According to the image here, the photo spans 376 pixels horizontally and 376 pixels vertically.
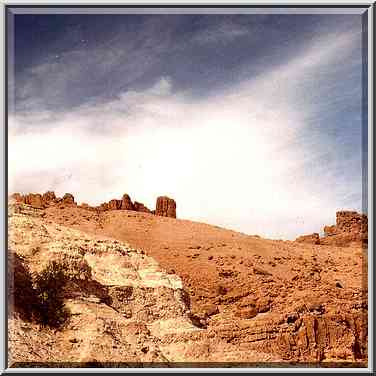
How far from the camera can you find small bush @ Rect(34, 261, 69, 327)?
14.7m

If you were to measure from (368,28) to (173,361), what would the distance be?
23.4 feet

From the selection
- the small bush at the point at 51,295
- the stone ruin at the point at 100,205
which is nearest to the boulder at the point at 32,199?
the stone ruin at the point at 100,205

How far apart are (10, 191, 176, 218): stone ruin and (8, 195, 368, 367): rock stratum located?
41cm

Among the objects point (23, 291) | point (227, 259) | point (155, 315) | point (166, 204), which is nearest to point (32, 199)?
point (166, 204)

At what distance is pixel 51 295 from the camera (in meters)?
15.2

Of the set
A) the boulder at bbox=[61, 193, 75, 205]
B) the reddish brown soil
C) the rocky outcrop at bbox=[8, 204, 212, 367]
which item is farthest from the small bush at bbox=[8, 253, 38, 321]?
the reddish brown soil

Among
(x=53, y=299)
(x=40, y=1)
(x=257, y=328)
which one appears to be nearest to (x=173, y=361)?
(x=53, y=299)

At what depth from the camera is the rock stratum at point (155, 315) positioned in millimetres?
13344

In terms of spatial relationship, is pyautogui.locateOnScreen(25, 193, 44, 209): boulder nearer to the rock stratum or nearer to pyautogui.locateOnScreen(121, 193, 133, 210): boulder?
the rock stratum

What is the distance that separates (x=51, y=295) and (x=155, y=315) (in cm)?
300

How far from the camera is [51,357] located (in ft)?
43.1

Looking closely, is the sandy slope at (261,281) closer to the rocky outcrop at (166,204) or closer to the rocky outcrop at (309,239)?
the rocky outcrop at (309,239)

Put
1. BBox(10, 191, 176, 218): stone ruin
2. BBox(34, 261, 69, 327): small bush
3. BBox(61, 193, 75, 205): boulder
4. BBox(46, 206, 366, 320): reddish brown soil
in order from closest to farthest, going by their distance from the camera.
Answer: BBox(34, 261, 69, 327): small bush, BBox(10, 191, 176, 218): stone ruin, BBox(61, 193, 75, 205): boulder, BBox(46, 206, 366, 320): reddish brown soil

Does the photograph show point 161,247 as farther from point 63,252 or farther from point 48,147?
point 48,147
